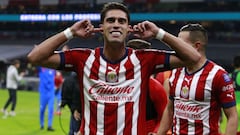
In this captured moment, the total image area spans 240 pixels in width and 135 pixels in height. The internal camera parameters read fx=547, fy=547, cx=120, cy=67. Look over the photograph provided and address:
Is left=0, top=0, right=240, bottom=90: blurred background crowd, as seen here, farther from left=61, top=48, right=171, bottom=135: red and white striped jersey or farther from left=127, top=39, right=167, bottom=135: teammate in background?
left=61, top=48, right=171, bottom=135: red and white striped jersey

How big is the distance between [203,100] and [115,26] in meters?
1.33

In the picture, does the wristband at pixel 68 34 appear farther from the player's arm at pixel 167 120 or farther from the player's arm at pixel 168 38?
the player's arm at pixel 167 120

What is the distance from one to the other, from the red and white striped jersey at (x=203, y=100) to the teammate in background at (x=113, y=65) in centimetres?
84

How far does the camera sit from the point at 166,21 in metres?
21.1

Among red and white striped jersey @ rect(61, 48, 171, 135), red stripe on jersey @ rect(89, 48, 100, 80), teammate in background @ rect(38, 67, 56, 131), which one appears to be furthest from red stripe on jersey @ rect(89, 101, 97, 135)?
teammate in background @ rect(38, 67, 56, 131)

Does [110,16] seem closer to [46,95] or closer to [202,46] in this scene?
[202,46]

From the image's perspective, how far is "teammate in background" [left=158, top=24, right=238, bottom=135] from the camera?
4.41 meters

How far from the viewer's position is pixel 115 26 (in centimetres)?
347

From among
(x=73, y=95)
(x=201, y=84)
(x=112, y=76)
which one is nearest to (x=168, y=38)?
(x=112, y=76)

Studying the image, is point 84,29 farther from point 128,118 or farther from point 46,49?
point 128,118

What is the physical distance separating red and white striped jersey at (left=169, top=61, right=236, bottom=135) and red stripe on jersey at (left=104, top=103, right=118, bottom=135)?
1.08m

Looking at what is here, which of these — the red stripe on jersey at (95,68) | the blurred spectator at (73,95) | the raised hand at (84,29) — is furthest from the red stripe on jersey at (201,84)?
the blurred spectator at (73,95)

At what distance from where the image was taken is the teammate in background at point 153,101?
16.0ft

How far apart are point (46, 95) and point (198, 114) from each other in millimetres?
8165
